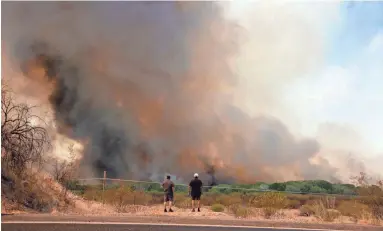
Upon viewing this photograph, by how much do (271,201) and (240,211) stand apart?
1081 mm

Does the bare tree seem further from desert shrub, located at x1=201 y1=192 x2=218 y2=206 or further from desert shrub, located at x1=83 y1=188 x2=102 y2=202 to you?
desert shrub, located at x1=201 y1=192 x2=218 y2=206

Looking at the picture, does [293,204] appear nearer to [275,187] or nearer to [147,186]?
[275,187]

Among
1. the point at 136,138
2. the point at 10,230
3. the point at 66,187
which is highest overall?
the point at 136,138

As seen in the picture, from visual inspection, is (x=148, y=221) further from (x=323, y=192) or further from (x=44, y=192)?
(x=323, y=192)

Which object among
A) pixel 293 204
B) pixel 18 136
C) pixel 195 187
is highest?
pixel 18 136

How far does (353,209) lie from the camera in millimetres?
16094

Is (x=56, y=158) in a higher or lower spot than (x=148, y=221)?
higher

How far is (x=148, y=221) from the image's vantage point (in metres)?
12.1

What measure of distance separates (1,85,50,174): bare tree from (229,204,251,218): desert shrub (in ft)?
22.4

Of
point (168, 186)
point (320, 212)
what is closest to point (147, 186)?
point (168, 186)

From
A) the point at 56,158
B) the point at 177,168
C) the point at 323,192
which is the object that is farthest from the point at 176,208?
the point at 323,192

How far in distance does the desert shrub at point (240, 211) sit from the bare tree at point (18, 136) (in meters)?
6.82

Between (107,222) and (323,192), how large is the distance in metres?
10.5

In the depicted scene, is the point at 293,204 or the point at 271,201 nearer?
the point at 271,201
